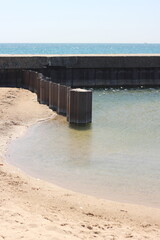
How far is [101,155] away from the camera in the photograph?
11.3m

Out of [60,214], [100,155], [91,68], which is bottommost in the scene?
[100,155]

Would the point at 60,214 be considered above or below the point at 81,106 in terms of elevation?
below

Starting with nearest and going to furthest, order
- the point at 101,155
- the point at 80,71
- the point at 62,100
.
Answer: the point at 101,155 → the point at 62,100 → the point at 80,71

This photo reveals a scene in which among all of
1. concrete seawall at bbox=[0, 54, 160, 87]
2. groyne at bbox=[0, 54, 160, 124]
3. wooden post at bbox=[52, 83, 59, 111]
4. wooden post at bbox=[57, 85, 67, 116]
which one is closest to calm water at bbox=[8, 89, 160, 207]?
wooden post at bbox=[57, 85, 67, 116]

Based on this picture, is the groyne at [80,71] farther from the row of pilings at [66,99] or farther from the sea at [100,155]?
the sea at [100,155]

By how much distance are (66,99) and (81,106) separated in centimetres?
141

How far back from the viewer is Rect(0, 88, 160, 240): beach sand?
19.2ft

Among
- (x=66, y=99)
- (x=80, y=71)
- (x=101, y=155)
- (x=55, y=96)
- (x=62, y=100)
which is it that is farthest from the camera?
(x=80, y=71)

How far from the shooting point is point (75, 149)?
1191cm

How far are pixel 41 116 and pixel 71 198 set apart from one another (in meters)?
8.53

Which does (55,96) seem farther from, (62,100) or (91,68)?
(91,68)

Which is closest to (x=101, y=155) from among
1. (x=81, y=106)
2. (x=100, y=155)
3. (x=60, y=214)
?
(x=100, y=155)

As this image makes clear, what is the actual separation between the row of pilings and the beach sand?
17.9 ft

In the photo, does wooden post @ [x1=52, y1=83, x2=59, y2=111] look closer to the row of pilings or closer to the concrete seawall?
the row of pilings
